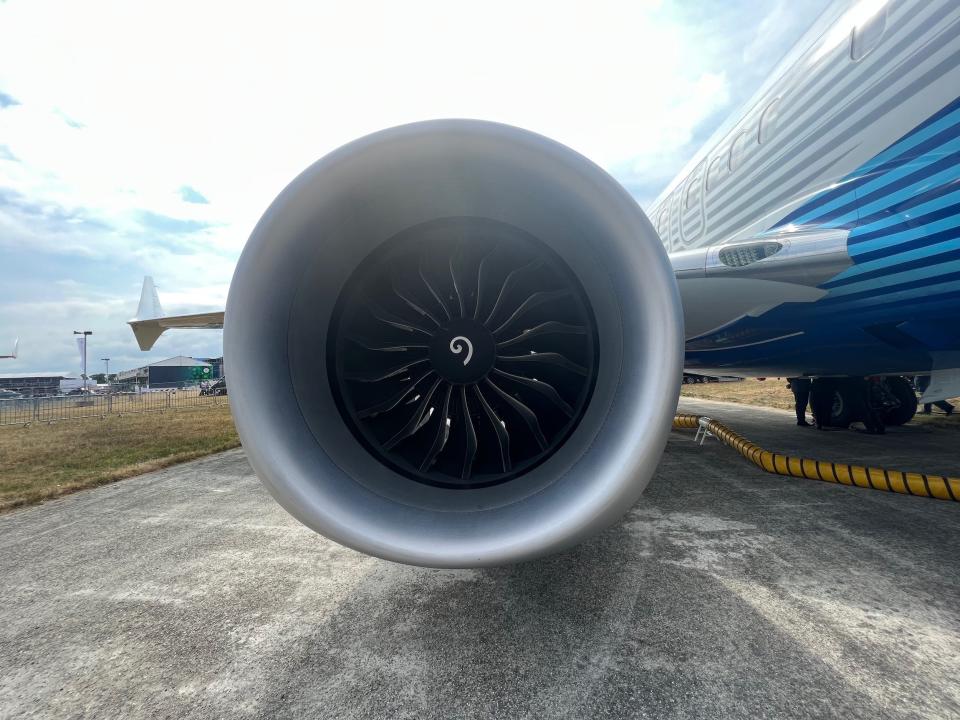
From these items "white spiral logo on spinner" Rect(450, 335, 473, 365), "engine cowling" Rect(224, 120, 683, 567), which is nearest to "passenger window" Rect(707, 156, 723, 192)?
"engine cowling" Rect(224, 120, 683, 567)

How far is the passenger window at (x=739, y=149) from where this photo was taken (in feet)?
11.7

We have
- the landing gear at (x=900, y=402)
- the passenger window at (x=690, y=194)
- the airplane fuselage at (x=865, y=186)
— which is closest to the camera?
the airplane fuselage at (x=865, y=186)

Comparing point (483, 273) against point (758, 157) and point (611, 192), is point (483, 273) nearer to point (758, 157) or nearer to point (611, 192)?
point (611, 192)

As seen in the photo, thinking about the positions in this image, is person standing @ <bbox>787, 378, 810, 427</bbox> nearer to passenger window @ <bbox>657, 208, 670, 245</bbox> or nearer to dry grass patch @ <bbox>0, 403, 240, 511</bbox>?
passenger window @ <bbox>657, 208, 670, 245</bbox>

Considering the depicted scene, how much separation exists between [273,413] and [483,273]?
104cm

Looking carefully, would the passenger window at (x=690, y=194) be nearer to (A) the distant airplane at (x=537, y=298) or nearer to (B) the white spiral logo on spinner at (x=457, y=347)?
(A) the distant airplane at (x=537, y=298)

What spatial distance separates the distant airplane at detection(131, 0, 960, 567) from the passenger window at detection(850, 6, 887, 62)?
0.01 meters

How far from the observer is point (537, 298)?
1.94 m

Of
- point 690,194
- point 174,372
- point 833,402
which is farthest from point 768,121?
point 174,372

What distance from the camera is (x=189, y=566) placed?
2.43 m

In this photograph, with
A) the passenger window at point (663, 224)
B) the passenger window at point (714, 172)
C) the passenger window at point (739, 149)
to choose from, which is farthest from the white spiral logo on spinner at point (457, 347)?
the passenger window at point (663, 224)

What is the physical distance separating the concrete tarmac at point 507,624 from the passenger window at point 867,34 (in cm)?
254

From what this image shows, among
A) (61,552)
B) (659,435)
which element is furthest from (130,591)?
(659,435)

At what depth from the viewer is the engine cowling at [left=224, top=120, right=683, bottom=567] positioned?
143 centimetres
